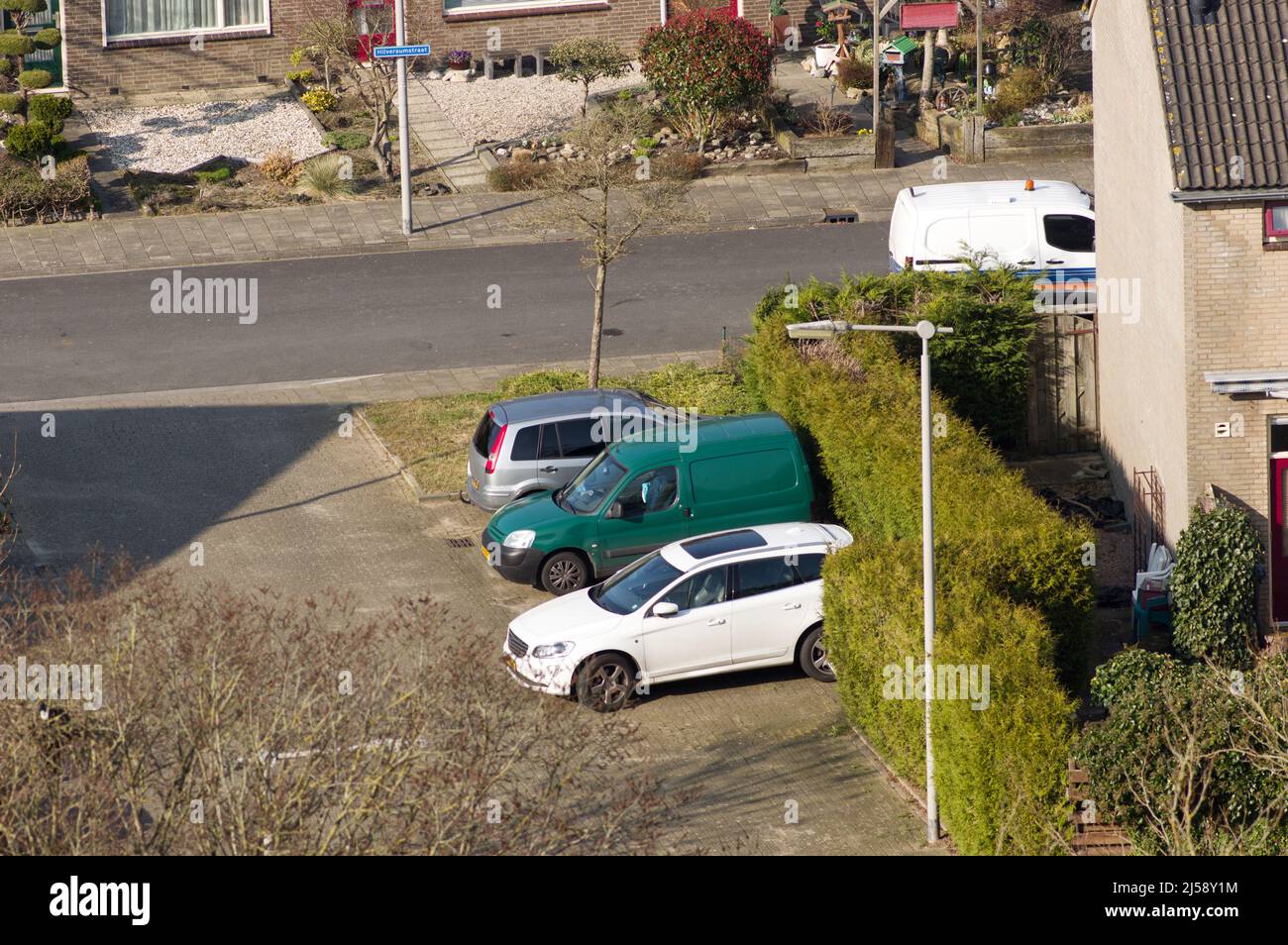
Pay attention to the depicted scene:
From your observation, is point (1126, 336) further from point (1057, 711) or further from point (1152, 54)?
point (1057, 711)

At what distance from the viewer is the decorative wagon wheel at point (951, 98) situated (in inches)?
1351

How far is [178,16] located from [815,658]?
1046 inches

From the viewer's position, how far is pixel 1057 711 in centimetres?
1214

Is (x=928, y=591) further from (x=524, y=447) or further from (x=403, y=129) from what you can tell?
(x=403, y=129)

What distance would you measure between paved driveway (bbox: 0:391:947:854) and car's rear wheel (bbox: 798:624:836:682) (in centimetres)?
19

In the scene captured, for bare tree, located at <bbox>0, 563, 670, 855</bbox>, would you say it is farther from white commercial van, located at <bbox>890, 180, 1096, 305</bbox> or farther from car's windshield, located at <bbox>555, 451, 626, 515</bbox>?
white commercial van, located at <bbox>890, 180, 1096, 305</bbox>

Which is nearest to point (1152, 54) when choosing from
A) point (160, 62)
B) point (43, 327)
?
point (43, 327)

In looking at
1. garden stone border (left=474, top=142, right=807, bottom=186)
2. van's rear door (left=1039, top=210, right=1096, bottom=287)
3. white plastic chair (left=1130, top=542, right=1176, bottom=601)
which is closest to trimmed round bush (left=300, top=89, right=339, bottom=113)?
garden stone border (left=474, top=142, right=807, bottom=186)

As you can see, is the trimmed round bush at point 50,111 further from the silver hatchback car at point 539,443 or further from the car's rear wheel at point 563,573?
the car's rear wheel at point 563,573

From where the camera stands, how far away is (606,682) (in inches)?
619

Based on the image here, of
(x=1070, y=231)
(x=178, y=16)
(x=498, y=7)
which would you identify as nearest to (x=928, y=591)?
(x=1070, y=231)

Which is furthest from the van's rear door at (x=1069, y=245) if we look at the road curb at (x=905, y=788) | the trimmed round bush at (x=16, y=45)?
the trimmed round bush at (x=16, y=45)

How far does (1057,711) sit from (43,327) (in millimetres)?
19352

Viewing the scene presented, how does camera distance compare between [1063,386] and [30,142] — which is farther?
[30,142]
